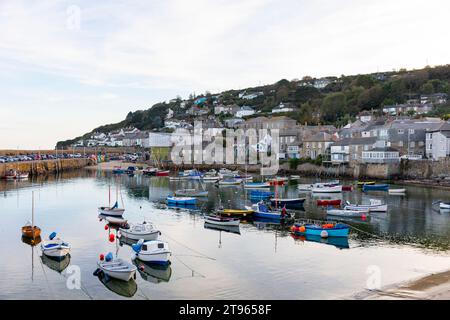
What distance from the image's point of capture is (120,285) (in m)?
18.1

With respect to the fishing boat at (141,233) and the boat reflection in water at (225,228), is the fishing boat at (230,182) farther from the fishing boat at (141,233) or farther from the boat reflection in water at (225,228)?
the fishing boat at (141,233)

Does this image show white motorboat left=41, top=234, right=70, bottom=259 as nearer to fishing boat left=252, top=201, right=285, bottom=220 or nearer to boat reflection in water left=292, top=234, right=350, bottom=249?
boat reflection in water left=292, top=234, right=350, bottom=249

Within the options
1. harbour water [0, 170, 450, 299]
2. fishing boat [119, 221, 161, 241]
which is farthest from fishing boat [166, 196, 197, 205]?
fishing boat [119, 221, 161, 241]

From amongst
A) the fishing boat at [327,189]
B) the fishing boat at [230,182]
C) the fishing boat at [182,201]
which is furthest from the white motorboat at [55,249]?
the fishing boat at [230,182]

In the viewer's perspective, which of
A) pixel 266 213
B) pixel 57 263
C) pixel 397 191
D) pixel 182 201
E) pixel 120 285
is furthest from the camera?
pixel 397 191

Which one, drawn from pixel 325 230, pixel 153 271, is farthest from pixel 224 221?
pixel 153 271

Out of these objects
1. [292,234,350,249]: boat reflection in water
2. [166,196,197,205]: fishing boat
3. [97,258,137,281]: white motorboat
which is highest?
[166,196,197,205]: fishing boat

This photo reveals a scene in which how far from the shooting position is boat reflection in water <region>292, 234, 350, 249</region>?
79.9ft

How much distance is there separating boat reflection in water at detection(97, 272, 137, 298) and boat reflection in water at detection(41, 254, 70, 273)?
2392mm

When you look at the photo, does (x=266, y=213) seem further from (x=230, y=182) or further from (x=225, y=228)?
(x=230, y=182)

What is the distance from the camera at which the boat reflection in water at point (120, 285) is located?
17.3 metres

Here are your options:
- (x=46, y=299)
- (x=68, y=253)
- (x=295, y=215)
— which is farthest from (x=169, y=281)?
(x=295, y=215)

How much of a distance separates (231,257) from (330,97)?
297 feet
